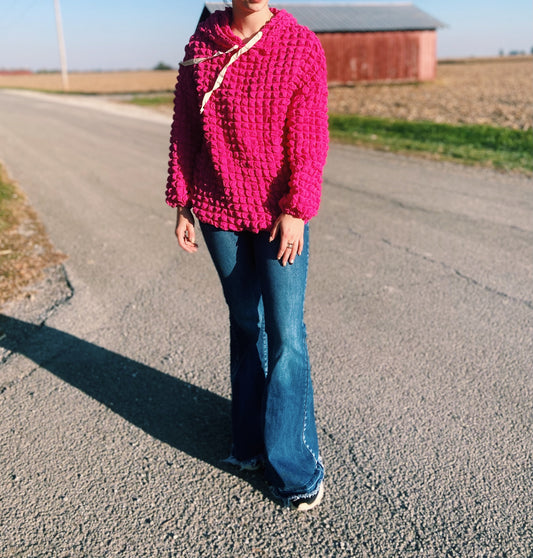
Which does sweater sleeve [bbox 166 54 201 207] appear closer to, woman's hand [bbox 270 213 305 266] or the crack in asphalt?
woman's hand [bbox 270 213 305 266]

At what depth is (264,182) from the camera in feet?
6.69

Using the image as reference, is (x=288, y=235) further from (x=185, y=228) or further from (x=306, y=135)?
(x=185, y=228)

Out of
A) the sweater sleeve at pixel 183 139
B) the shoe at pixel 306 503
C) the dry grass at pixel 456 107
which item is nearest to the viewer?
the sweater sleeve at pixel 183 139

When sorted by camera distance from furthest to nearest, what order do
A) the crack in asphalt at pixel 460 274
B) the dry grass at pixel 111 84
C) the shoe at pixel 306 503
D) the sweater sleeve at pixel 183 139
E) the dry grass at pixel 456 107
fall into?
1. the dry grass at pixel 111 84
2. the dry grass at pixel 456 107
3. the crack in asphalt at pixel 460 274
4. the shoe at pixel 306 503
5. the sweater sleeve at pixel 183 139

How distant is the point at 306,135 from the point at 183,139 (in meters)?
0.49

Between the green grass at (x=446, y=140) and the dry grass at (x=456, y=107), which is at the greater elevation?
the dry grass at (x=456, y=107)

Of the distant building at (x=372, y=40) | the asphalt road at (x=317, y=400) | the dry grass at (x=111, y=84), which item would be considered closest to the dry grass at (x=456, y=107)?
the distant building at (x=372, y=40)

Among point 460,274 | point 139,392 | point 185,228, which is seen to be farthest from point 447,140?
point 185,228

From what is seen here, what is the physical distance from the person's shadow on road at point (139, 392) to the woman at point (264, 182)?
430mm

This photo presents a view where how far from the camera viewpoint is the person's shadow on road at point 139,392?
274 cm

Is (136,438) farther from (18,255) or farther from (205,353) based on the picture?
(18,255)

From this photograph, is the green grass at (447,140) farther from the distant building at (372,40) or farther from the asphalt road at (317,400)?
the distant building at (372,40)

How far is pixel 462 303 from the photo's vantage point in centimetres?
423

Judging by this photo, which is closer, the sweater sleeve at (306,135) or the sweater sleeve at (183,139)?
the sweater sleeve at (306,135)
